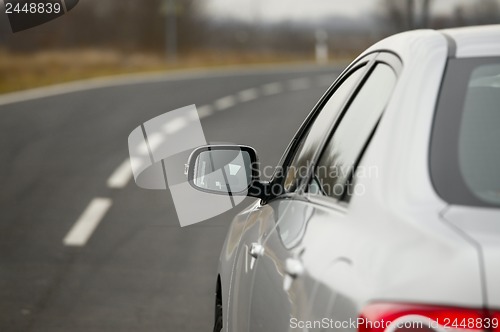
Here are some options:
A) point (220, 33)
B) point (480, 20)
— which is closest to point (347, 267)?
point (480, 20)

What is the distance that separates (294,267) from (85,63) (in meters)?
32.9

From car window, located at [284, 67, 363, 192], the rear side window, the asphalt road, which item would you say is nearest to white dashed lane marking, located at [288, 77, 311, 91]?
the asphalt road

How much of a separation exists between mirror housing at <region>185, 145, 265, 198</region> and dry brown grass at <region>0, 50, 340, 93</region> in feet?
64.7

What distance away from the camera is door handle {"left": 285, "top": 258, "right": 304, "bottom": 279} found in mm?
2664

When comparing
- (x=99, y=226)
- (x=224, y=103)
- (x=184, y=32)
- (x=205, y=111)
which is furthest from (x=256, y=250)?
(x=184, y=32)

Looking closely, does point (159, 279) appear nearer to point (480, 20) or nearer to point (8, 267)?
point (8, 267)

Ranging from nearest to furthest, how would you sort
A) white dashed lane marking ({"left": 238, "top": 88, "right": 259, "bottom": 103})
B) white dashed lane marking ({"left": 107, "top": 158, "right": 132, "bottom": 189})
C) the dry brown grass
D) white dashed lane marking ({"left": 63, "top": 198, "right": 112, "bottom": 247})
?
white dashed lane marking ({"left": 63, "top": 198, "right": 112, "bottom": 247}) → white dashed lane marking ({"left": 107, "top": 158, "right": 132, "bottom": 189}) → white dashed lane marking ({"left": 238, "top": 88, "right": 259, "bottom": 103}) → the dry brown grass

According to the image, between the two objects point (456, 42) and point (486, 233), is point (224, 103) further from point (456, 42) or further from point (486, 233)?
point (486, 233)

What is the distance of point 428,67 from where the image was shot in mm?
2605

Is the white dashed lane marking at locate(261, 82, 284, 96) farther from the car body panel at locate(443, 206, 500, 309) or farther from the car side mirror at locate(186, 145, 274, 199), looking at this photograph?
the car body panel at locate(443, 206, 500, 309)

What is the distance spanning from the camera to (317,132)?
150 inches

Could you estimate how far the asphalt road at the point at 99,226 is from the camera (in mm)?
7223

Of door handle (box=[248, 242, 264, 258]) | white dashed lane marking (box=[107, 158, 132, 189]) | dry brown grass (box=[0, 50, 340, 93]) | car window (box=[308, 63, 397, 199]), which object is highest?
car window (box=[308, 63, 397, 199])

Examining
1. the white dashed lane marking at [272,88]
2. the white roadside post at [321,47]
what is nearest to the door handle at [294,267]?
the white dashed lane marking at [272,88]
